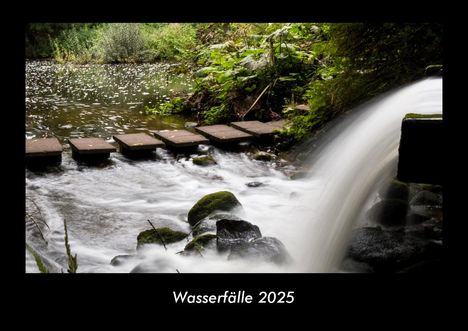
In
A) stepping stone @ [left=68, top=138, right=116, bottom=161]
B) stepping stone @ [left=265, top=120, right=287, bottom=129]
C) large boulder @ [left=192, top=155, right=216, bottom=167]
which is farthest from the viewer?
stepping stone @ [left=265, top=120, right=287, bottom=129]

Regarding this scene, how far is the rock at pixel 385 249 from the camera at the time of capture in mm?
2862

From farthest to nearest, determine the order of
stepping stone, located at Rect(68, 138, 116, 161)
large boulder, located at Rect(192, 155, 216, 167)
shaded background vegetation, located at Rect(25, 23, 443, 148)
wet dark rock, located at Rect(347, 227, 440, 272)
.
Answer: large boulder, located at Rect(192, 155, 216, 167) → stepping stone, located at Rect(68, 138, 116, 161) → shaded background vegetation, located at Rect(25, 23, 443, 148) → wet dark rock, located at Rect(347, 227, 440, 272)

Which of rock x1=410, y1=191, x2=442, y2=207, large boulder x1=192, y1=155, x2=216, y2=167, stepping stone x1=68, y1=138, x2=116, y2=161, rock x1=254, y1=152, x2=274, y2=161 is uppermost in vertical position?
stepping stone x1=68, y1=138, x2=116, y2=161

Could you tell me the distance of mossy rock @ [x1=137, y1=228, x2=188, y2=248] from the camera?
11.7ft

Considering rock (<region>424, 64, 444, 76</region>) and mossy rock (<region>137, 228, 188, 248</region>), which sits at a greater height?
rock (<region>424, 64, 444, 76</region>)

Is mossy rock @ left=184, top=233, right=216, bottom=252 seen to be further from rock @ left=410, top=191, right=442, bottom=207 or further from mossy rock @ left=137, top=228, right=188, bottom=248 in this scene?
rock @ left=410, top=191, right=442, bottom=207

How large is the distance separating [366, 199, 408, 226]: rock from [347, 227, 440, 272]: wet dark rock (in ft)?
0.70

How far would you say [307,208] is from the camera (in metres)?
4.50

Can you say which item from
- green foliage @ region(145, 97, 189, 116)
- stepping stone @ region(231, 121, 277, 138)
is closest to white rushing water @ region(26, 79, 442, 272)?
stepping stone @ region(231, 121, 277, 138)

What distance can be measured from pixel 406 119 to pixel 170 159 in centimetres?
427

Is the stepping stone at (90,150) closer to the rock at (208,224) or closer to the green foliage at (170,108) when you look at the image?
the rock at (208,224)

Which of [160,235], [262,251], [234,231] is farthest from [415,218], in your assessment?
[160,235]

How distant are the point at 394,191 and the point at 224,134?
3495mm
